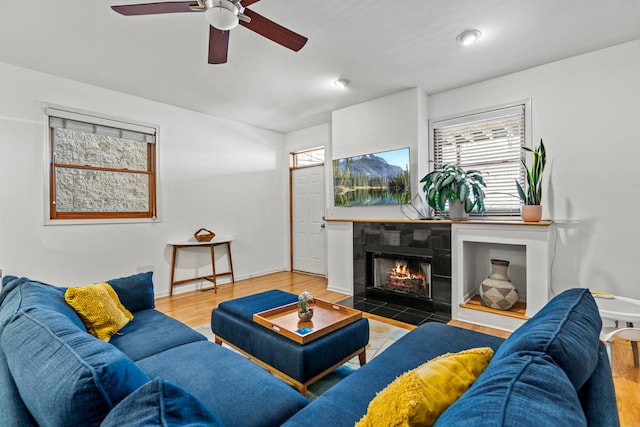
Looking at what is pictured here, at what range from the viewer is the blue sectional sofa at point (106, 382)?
663 mm

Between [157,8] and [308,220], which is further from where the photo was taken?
[308,220]

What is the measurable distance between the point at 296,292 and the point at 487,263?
2505 millimetres

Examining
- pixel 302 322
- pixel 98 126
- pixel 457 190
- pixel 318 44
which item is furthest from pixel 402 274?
pixel 98 126

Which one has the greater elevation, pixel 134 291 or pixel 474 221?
pixel 474 221

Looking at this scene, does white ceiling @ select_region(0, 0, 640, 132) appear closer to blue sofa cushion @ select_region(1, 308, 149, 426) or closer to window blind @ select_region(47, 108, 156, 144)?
window blind @ select_region(47, 108, 156, 144)

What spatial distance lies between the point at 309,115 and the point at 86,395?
15.2 ft

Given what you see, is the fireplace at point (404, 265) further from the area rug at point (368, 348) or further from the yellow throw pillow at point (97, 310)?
the yellow throw pillow at point (97, 310)

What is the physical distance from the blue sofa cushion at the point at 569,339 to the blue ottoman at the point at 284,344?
3.70 ft

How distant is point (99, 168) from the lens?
148 inches

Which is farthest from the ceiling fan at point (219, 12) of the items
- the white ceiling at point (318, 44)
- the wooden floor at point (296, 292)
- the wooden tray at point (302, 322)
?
the wooden floor at point (296, 292)

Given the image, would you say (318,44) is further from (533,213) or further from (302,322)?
(533,213)

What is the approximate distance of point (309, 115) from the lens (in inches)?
191

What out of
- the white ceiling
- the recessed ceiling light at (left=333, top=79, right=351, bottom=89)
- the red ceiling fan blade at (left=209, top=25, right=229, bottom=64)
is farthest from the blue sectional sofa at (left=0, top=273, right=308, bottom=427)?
the recessed ceiling light at (left=333, top=79, right=351, bottom=89)

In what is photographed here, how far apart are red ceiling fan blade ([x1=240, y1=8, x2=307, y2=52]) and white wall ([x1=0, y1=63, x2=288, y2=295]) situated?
8.91 ft
